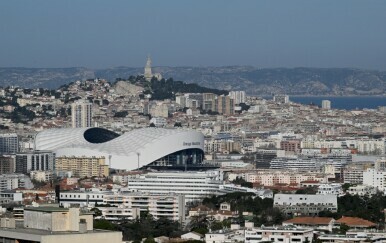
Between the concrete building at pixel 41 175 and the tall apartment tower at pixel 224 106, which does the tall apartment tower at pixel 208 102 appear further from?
the concrete building at pixel 41 175

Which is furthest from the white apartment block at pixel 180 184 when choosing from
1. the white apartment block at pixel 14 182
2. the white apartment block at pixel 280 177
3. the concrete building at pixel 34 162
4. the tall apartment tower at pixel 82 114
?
the tall apartment tower at pixel 82 114

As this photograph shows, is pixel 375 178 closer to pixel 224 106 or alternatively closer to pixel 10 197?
pixel 10 197

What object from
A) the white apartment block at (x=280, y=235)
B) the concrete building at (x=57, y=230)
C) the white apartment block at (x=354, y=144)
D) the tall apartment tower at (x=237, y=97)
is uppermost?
the tall apartment tower at (x=237, y=97)

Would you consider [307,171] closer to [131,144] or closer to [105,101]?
[131,144]

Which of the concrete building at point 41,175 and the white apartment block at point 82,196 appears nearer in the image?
the white apartment block at point 82,196

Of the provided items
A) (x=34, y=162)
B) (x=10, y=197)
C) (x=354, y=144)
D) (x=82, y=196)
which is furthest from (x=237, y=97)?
(x=82, y=196)

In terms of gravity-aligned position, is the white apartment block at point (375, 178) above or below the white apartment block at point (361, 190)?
above
